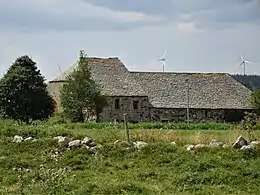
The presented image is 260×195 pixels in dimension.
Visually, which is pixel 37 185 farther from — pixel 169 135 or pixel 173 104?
pixel 173 104

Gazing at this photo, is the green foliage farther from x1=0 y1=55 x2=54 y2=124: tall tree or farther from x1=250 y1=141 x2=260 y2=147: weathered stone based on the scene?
x1=0 y1=55 x2=54 y2=124: tall tree

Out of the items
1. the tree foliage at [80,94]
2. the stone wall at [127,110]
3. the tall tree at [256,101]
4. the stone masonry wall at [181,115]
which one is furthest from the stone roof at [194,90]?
the tree foliage at [80,94]

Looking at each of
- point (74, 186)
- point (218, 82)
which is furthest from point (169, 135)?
point (218, 82)

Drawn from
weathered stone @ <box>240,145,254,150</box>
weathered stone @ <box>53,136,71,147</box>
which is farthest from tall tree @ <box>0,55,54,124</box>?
weathered stone @ <box>240,145,254,150</box>

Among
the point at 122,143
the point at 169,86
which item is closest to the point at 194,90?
the point at 169,86

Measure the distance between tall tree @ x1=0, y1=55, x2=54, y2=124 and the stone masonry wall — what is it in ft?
41.6

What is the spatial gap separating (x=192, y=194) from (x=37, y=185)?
11.4 feet

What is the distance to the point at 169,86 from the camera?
224ft

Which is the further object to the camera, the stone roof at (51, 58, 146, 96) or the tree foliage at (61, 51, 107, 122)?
the stone roof at (51, 58, 146, 96)

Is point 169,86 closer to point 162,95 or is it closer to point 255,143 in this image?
point 162,95

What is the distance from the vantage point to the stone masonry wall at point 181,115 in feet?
213

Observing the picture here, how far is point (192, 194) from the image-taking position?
14.6m

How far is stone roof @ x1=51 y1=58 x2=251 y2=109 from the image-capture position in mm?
64688

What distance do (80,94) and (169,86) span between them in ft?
48.9
